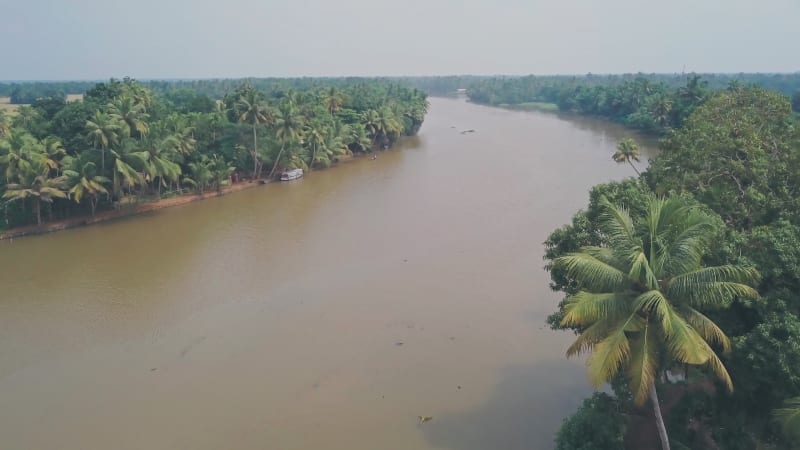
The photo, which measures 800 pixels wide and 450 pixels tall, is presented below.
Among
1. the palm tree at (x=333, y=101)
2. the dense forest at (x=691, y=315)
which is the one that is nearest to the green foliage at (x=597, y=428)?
the dense forest at (x=691, y=315)

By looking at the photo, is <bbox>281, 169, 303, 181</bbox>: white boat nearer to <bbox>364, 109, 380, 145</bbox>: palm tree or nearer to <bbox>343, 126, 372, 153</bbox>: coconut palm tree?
<bbox>343, 126, 372, 153</bbox>: coconut palm tree

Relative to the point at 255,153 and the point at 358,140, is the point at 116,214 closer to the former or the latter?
the point at 255,153

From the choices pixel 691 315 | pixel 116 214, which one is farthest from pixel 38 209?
pixel 691 315

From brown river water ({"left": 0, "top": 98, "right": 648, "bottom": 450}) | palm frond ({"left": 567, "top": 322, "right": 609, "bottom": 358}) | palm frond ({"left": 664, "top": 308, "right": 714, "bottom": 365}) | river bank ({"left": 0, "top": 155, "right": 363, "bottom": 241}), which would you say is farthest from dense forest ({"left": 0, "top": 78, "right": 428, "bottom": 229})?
palm frond ({"left": 664, "top": 308, "right": 714, "bottom": 365})

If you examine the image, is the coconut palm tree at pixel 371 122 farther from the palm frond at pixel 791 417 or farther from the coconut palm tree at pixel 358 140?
the palm frond at pixel 791 417

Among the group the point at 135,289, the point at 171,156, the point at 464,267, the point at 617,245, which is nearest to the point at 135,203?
the point at 171,156

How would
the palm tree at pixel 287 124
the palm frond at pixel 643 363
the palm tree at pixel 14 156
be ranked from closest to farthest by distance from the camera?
the palm frond at pixel 643 363
the palm tree at pixel 14 156
the palm tree at pixel 287 124

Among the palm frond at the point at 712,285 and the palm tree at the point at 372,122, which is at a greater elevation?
A: the palm tree at the point at 372,122
